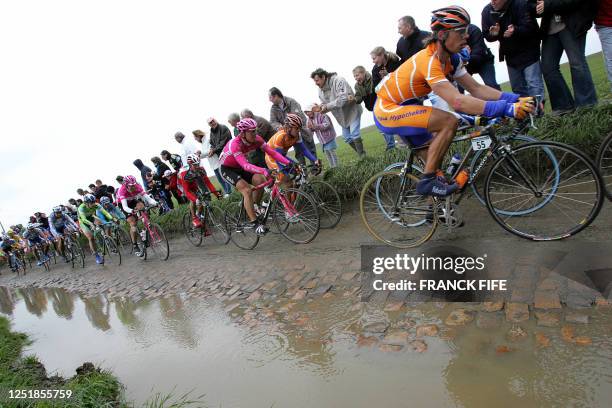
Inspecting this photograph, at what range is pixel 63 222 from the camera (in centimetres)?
1534

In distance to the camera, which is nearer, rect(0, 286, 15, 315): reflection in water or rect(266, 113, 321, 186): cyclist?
rect(266, 113, 321, 186): cyclist

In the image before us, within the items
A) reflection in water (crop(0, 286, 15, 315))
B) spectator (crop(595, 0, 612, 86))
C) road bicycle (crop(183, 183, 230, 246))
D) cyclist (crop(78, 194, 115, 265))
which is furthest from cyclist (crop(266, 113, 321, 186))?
reflection in water (crop(0, 286, 15, 315))

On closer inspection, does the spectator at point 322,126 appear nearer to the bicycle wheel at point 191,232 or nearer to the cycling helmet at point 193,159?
the cycling helmet at point 193,159

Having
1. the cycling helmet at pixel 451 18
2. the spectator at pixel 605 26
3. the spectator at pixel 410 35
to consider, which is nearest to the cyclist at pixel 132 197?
the spectator at pixel 410 35

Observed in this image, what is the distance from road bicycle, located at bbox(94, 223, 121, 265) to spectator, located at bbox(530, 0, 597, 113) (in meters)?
11.8

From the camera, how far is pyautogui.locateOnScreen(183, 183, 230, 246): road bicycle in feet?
29.9

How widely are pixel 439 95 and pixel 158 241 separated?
8.24 metres

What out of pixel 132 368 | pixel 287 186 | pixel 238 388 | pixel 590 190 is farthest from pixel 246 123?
pixel 590 190

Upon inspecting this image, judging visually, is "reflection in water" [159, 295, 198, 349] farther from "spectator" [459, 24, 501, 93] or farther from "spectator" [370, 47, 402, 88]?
"spectator" [459, 24, 501, 93]

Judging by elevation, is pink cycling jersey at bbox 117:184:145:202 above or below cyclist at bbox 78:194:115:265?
above

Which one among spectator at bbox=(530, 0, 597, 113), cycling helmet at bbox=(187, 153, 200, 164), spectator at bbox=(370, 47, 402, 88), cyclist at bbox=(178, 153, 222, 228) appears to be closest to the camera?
spectator at bbox=(530, 0, 597, 113)

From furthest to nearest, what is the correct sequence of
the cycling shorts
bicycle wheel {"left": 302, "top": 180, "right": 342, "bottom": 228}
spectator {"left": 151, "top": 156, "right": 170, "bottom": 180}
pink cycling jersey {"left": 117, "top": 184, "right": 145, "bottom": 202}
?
spectator {"left": 151, "top": 156, "right": 170, "bottom": 180} → pink cycling jersey {"left": 117, "top": 184, "right": 145, "bottom": 202} → bicycle wheel {"left": 302, "top": 180, "right": 342, "bottom": 228} → the cycling shorts

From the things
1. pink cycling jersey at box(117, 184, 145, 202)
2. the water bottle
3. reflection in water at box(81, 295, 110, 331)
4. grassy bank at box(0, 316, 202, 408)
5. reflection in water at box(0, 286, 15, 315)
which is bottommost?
reflection in water at box(0, 286, 15, 315)

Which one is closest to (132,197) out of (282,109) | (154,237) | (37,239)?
(154,237)
